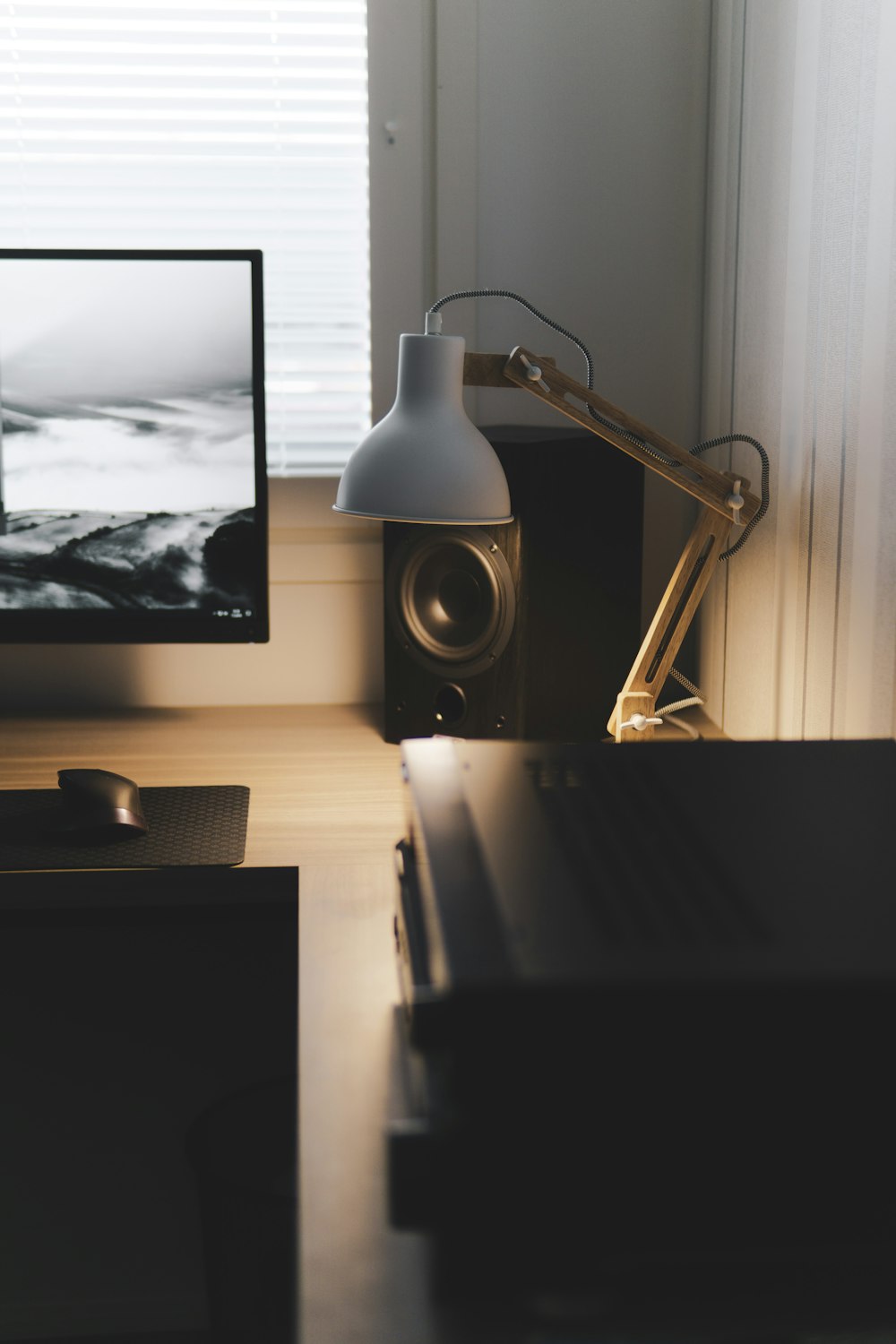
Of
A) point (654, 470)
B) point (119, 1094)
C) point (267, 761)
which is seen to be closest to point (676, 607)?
point (654, 470)

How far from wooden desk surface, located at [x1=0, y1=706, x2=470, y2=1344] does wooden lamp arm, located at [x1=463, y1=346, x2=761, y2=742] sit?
259 millimetres

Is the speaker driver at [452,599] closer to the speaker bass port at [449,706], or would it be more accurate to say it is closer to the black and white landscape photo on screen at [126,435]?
the speaker bass port at [449,706]

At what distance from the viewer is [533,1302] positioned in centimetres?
45

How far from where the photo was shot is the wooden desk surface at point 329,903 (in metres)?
0.52

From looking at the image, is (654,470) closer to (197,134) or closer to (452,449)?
(452,449)

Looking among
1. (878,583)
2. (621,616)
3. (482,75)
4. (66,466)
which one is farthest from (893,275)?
(66,466)

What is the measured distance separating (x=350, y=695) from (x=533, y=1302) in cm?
119

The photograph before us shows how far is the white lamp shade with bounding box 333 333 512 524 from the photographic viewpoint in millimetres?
1059

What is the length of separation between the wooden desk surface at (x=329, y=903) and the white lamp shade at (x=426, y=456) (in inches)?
11.7

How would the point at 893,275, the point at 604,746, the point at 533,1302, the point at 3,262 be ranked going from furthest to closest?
the point at 3,262
the point at 893,275
the point at 604,746
the point at 533,1302

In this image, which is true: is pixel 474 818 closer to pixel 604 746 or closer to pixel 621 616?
pixel 604 746

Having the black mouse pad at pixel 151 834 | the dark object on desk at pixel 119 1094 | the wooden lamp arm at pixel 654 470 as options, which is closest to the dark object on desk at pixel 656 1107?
the black mouse pad at pixel 151 834

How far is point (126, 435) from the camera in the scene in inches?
51.7

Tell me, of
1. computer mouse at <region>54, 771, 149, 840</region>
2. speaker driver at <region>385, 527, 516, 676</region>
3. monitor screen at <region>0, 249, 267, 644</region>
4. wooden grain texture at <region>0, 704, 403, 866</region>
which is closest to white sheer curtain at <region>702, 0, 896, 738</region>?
speaker driver at <region>385, 527, 516, 676</region>
